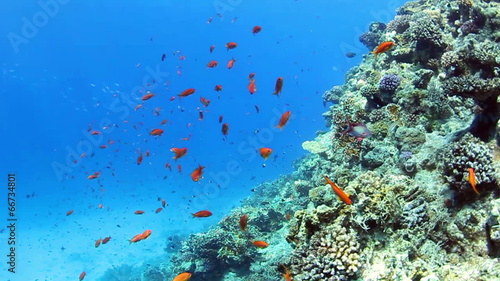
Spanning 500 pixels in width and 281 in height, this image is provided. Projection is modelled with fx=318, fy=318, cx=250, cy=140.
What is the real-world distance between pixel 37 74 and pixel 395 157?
132567mm

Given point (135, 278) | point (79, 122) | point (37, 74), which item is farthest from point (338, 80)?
point (135, 278)

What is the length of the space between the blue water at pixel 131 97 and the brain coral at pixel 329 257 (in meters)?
32.6

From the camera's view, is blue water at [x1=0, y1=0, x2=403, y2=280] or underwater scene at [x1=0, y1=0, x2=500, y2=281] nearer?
underwater scene at [x1=0, y1=0, x2=500, y2=281]

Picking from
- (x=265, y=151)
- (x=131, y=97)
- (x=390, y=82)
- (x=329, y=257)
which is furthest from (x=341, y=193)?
(x=131, y=97)

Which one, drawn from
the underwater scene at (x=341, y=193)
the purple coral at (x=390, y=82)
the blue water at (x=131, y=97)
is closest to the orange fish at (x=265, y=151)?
the underwater scene at (x=341, y=193)

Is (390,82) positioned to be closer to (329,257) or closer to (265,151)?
(265,151)

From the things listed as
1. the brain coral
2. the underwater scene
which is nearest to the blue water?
the underwater scene

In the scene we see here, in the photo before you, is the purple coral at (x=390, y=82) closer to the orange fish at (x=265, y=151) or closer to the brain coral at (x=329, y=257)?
the orange fish at (x=265, y=151)

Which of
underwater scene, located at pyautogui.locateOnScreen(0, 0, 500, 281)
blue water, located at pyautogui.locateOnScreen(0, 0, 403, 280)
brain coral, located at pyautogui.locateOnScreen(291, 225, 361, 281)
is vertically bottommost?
brain coral, located at pyautogui.locateOnScreen(291, 225, 361, 281)

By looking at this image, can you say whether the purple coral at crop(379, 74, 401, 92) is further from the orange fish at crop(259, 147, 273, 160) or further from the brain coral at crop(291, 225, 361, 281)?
the brain coral at crop(291, 225, 361, 281)

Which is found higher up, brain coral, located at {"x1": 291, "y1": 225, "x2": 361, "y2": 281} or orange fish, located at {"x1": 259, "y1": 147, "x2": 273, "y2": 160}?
orange fish, located at {"x1": 259, "y1": 147, "x2": 273, "y2": 160}

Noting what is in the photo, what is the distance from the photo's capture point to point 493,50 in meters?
5.99

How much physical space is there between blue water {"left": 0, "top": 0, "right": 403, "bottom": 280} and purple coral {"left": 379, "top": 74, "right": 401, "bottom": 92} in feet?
96.4

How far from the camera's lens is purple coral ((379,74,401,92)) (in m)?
A: 8.51
